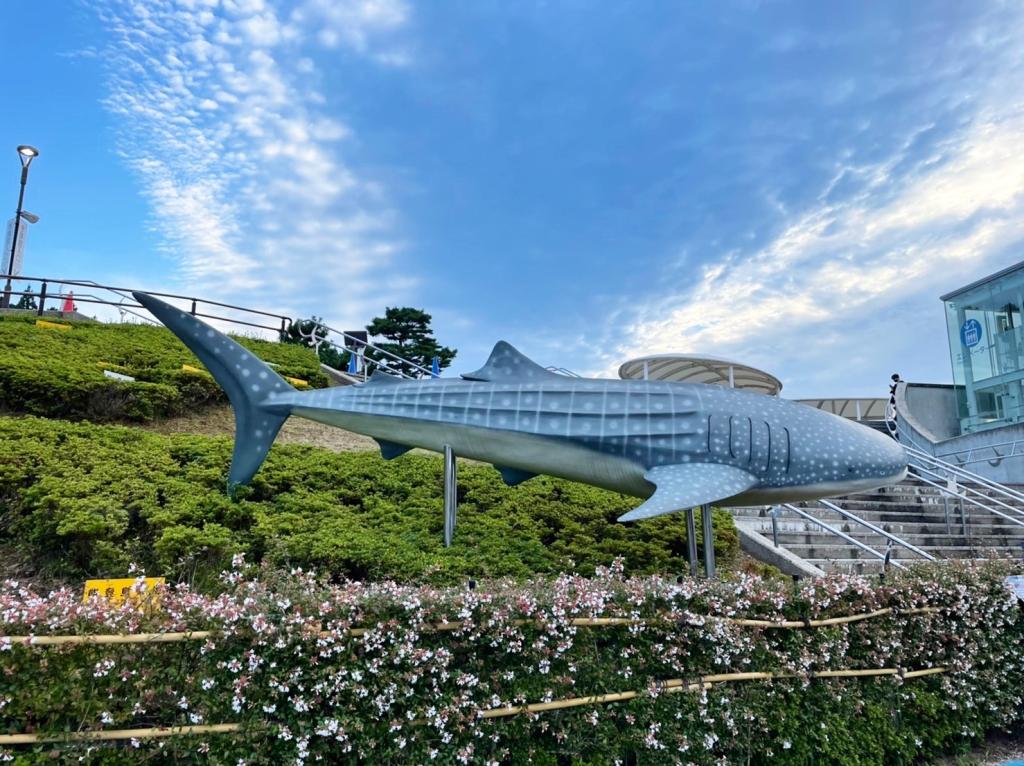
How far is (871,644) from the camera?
480cm

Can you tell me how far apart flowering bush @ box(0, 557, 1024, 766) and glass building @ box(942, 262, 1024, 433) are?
2292cm

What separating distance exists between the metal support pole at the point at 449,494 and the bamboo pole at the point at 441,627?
322 centimetres

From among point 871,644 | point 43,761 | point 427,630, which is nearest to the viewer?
point 43,761

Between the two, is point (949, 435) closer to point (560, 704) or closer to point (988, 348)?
point (988, 348)

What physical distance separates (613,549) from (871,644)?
10.8 feet

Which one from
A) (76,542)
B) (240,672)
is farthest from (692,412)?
(76,542)

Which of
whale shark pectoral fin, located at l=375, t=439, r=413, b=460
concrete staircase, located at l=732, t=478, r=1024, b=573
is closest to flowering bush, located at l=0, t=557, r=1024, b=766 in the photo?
whale shark pectoral fin, located at l=375, t=439, r=413, b=460

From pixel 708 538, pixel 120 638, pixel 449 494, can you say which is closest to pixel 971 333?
pixel 708 538

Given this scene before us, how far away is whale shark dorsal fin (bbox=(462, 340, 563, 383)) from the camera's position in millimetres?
6898

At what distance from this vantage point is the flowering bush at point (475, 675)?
9.95ft

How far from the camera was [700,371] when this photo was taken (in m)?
19.9

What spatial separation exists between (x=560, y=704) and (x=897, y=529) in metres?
9.06

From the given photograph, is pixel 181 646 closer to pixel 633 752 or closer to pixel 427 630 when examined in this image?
pixel 427 630

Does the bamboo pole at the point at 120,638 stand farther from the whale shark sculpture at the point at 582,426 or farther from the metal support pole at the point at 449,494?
the metal support pole at the point at 449,494
